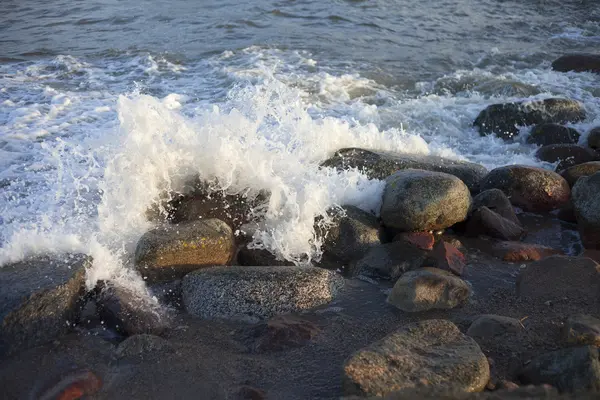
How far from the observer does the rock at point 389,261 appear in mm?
4324

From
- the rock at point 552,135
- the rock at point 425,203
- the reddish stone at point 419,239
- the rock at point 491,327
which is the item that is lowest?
the rock at point 552,135

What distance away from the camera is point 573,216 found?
205 inches

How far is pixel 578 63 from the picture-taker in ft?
33.0

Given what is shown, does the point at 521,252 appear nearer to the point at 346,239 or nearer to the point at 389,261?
the point at 389,261

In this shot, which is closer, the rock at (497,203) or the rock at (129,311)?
the rock at (129,311)

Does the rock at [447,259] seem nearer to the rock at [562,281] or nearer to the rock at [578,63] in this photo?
the rock at [562,281]

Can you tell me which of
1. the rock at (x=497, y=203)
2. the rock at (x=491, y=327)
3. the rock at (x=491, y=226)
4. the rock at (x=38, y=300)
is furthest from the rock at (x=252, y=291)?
the rock at (x=497, y=203)

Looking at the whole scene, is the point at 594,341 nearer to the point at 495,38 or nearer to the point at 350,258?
the point at 350,258

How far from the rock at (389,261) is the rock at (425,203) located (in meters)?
0.28

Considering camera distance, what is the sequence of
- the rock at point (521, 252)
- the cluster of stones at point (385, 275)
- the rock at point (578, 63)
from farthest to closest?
the rock at point (578, 63), the rock at point (521, 252), the cluster of stones at point (385, 275)

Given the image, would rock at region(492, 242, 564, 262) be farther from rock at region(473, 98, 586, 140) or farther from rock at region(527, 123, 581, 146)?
rock at region(473, 98, 586, 140)

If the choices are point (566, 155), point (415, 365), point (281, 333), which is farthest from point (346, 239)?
point (566, 155)

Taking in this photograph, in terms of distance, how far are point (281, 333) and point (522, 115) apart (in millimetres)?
5498

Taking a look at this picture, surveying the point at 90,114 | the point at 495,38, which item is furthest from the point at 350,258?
the point at 495,38
